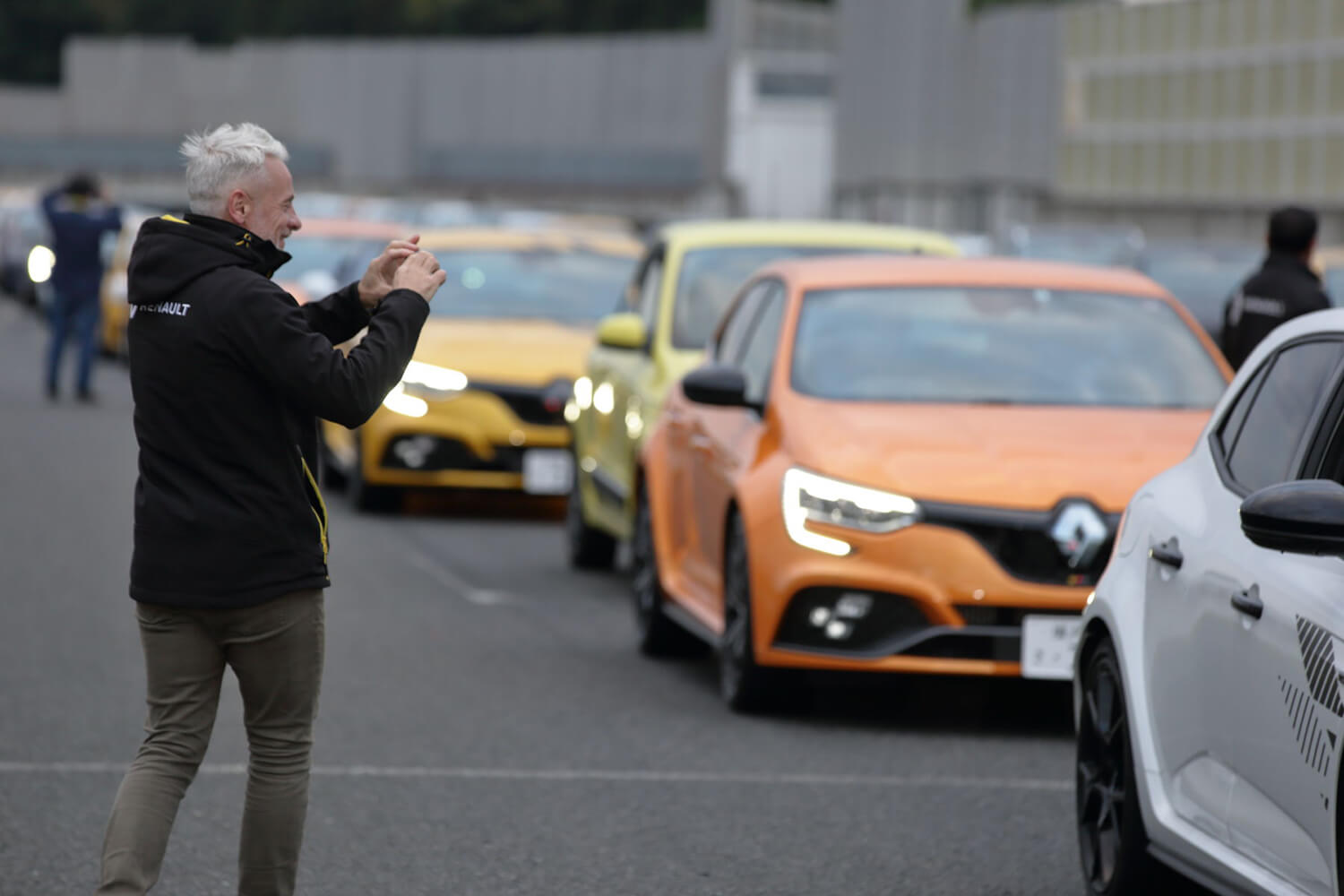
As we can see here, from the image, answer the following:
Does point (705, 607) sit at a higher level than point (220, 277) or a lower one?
lower

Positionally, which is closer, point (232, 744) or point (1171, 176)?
point (232, 744)

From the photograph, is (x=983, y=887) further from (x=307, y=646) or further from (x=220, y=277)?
(x=220, y=277)

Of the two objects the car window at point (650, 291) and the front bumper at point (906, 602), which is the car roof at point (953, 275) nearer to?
the front bumper at point (906, 602)

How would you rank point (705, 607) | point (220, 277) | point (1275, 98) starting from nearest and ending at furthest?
point (220, 277) < point (705, 607) < point (1275, 98)

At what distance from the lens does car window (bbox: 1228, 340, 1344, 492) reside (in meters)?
5.60

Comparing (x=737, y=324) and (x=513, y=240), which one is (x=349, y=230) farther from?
(x=737, y=324)

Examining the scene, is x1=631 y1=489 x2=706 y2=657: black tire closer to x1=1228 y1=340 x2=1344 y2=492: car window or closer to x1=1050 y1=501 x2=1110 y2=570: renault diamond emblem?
x1=1050 y1=501 x2=1110 y2=570: renault diamond emblem

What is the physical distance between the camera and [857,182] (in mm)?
72500

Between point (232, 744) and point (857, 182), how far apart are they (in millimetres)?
64802

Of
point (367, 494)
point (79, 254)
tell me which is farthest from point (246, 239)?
point (79, 254)

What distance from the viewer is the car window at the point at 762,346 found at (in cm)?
975

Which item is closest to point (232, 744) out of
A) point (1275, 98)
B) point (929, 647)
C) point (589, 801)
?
point (589, 801)

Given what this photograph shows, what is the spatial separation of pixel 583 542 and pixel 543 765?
211 inches

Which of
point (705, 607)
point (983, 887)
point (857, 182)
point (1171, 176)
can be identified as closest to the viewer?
point (983, 887)
